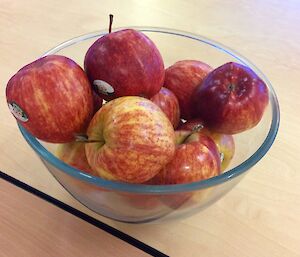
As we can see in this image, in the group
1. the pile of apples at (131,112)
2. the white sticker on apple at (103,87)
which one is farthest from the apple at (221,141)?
the white sticker on apple at (103,87)

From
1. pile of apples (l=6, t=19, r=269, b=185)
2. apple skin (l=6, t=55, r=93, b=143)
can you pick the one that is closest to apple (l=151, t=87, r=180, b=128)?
pile of apples (l=6, t=19, r=269, b=185)

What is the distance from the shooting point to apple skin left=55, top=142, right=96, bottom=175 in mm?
469

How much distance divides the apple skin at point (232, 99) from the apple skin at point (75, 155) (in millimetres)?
176

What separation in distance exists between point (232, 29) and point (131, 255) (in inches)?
24.9

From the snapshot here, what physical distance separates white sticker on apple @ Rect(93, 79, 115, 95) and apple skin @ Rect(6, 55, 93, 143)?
0.02 meters

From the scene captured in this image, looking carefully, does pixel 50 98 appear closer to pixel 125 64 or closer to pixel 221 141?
pixel 125 64

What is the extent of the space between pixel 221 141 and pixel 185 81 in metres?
0.11

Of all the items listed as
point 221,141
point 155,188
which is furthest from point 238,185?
point 155,188

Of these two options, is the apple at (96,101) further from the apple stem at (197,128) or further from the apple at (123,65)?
the apple stem at (197,128)

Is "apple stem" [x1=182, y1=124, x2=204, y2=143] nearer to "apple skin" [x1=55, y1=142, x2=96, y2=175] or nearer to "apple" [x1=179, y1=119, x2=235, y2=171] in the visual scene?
"apple" [x1=179, y1=119, x2=235, y2=171]

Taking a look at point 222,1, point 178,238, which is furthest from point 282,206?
point 222,1

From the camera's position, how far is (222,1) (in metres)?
1.03

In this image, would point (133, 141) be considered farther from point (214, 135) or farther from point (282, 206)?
point (282, 206)

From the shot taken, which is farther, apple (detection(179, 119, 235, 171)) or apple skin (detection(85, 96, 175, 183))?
apple (detection(179, 119, 235, 171))
